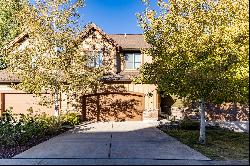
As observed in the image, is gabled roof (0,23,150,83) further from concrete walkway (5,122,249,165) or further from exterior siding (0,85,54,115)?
concrete walkway (5,122,249,165)

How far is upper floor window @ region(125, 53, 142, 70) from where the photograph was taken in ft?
101

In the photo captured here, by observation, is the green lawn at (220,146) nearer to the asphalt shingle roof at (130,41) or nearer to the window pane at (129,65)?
the window pane at (129,65)

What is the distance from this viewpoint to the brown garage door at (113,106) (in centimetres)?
2931

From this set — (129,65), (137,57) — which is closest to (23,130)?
(129,65)

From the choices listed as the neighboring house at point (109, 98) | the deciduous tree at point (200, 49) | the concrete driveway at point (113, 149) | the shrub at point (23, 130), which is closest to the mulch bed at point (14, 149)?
the shrub at point (23, 130)

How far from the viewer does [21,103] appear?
96.1ft

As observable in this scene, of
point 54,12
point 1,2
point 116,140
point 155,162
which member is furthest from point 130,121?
point 1,2

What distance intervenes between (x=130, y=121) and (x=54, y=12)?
1036cm

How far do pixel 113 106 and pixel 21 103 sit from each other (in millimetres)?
7213

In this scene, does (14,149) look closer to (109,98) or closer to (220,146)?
(220,146)

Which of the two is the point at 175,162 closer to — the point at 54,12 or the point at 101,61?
the point at 54,12

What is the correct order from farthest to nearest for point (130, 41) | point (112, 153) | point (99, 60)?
point (130, 41), point (99, 60), point (112, 153)

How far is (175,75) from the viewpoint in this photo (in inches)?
598

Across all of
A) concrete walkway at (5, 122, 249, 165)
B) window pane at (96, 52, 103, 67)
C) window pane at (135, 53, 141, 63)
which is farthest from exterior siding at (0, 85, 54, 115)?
concrete walkway at (5, 122, 249, 165)
